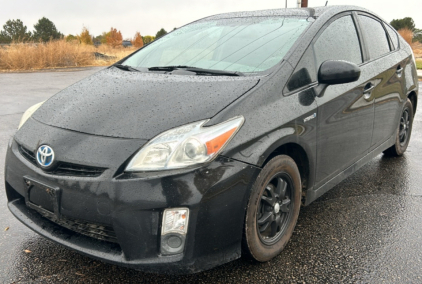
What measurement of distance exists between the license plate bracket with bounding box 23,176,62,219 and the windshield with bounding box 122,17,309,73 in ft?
4.46

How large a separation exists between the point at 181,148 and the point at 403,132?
347 centimetres

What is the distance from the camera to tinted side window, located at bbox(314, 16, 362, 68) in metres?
2.84

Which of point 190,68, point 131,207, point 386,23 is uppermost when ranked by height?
point 386,23

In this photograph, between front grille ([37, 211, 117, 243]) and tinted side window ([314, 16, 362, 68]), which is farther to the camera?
tinted side window ([314, 16, 362, 68])

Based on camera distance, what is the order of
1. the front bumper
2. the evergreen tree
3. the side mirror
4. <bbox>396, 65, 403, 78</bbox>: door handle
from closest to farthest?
1. the front bumper
2. the side mirror
3. <bbox>396, 65, 403, 78</bbox>: door handle
4. the evergreen tree

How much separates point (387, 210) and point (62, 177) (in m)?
Result: 2.58

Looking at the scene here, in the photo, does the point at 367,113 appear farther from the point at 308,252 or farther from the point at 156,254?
the point at 156,254

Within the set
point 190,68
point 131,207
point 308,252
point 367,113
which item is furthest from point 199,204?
point 367,113

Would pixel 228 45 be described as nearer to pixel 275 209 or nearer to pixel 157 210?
pixel 275 209

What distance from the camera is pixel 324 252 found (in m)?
2.55

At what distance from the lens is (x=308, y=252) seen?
2.55m

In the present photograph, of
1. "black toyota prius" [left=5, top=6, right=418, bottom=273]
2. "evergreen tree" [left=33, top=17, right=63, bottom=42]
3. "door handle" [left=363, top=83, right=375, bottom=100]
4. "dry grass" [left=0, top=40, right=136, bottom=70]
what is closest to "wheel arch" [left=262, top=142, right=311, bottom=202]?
"black toyota prius" [left=5, top=6, right=418, bottom=273]

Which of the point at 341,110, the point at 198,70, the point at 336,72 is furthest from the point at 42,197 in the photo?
the point at 341,110

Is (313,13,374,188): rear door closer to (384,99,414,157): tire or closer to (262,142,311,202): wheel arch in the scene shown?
(262,142,311,202): wheel arch
